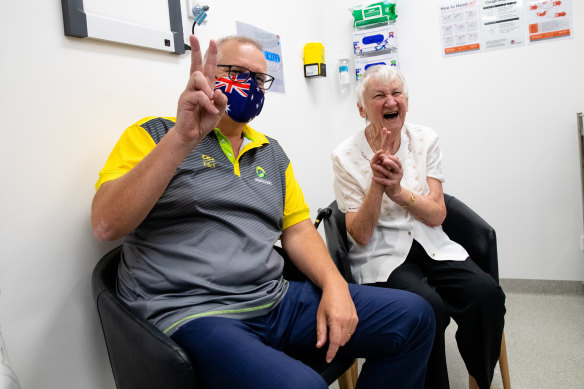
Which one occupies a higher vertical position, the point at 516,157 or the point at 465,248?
the point at 516,157

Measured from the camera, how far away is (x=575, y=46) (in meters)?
2.27

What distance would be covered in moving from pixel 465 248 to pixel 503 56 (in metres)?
1.41

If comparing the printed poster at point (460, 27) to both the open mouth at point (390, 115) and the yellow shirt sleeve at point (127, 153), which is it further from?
the yellow shirt sleeve at point (127, 153)

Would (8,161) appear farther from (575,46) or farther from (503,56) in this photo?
(575,46)

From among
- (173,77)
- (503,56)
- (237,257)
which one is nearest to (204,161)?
(237,257)

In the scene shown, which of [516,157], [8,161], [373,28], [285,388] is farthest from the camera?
[373,28]

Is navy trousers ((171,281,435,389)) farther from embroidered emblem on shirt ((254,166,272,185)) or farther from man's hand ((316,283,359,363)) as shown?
embroidered emblem on shirt ((254,166,272,185))

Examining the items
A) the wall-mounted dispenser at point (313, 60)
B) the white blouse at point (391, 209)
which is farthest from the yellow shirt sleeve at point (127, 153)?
the wall-mounted dispenser at point (313, 60)

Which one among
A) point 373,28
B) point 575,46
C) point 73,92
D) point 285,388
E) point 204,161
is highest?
point 373,28

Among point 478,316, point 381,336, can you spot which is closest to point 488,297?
point 478,316

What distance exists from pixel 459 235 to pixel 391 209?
1.16 ft

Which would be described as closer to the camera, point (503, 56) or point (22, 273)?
point (22, 273)

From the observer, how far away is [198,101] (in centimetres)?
88

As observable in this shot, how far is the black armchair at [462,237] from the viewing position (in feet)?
4.78
